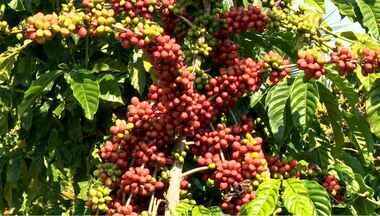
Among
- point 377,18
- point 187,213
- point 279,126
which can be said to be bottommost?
point 187,213

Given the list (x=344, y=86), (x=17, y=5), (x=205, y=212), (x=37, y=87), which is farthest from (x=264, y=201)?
(x=17, y=5)

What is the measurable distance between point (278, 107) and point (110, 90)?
2.97 feet

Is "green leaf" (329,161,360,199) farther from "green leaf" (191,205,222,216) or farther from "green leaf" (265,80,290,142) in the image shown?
"green leaf" (191,205,222,216)

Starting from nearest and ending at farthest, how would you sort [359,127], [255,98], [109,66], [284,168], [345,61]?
[345,61], [284,168], [359,127], [255,98], [109,66]

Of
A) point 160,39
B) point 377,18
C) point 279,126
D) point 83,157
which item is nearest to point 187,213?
point 279,126

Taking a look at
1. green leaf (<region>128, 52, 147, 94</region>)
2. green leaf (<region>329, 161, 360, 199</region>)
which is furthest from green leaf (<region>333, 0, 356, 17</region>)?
green leaf (<region>128, 52, 147, 94</region>)

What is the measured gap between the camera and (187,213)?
2400 millimetres

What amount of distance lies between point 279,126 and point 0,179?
7.50 ft

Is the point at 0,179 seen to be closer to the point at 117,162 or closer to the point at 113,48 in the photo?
the point at 113,48

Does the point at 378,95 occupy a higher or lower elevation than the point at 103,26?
lower

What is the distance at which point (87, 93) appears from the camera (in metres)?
2.76

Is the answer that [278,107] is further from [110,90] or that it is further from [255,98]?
[110,90]

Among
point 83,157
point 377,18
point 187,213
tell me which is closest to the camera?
point 187,213

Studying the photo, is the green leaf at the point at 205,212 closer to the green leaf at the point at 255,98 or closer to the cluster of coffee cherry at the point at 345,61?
the green leaf at the point at 255,98
